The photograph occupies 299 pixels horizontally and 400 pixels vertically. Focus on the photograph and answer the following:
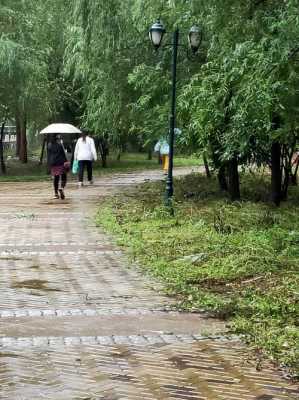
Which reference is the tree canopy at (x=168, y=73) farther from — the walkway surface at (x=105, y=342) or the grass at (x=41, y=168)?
the walkway surface at (x=105, y=342)

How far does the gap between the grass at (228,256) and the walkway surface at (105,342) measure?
310mm

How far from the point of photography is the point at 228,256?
9.73 meters

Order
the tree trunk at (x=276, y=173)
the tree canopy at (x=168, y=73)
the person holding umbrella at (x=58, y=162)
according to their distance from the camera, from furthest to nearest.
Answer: the person holding umbrella at (x=58, y=162)
the tree trunk at (x=276, y=173)
the tree canopy at (x=168, y=73)

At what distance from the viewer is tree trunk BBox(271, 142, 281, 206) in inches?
663

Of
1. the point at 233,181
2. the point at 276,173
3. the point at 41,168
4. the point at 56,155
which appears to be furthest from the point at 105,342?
the point at 41,168

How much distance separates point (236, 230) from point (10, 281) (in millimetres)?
4866

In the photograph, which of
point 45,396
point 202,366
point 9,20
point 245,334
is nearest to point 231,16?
point 245,334

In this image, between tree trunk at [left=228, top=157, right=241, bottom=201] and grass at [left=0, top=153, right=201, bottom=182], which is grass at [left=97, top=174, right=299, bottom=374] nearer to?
tree trunk at [left=228, top=157, right=241, bottom=201]

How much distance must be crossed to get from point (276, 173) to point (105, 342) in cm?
1184

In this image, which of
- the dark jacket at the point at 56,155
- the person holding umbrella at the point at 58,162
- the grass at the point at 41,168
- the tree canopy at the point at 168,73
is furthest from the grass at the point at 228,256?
the grass at the point at 41,168

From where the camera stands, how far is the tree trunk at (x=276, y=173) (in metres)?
16.8

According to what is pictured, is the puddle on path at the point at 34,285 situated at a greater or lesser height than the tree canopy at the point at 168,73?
lesser

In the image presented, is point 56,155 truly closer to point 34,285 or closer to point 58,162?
point 58,162

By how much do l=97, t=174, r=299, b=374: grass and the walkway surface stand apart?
1.02 feet
